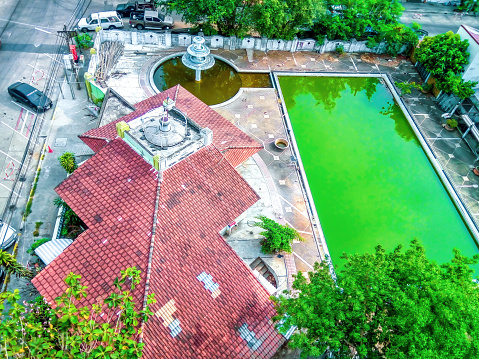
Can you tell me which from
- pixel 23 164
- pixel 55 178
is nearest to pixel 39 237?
pixel 55 178

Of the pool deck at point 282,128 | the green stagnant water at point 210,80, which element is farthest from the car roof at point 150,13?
the green stagnant water at point 210,80

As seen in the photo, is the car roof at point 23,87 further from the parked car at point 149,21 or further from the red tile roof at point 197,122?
the parked car at point 149,21

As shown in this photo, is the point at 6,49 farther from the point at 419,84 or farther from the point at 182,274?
the point at 419,84

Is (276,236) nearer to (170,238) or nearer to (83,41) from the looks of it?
(170,238)

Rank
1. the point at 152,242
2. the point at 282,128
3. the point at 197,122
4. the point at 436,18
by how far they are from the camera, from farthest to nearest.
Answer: the point at 436,18 → the point at 282,128 → the point at 197,122 → the point at 152,242

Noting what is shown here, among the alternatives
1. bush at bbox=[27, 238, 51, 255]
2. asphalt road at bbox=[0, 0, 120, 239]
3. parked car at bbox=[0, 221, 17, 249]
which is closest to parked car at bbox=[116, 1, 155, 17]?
asphalt road at bbox=[0, 0, 120, 239]

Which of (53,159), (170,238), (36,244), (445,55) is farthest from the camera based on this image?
(445,55)

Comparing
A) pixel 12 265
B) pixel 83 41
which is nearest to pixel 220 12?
pixel 83 41
